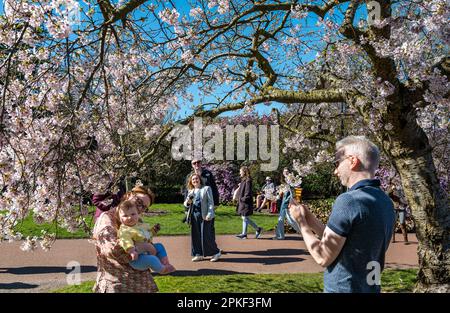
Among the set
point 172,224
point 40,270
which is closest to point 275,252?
point 40,270

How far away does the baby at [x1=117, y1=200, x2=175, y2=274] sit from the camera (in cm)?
297

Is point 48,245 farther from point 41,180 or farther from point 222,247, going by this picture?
point 222,247

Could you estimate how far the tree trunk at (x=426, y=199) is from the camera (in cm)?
507

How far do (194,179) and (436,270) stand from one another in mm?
3916

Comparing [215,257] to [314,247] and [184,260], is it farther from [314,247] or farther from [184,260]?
[314,247]

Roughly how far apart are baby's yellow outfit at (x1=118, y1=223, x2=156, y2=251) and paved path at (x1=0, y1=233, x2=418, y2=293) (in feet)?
11.2

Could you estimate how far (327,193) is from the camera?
67.1 ft

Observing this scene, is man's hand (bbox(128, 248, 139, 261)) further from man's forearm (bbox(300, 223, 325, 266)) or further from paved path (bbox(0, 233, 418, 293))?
paved path (bbox(0, 233, 418, 293))

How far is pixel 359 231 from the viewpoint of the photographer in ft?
6.97

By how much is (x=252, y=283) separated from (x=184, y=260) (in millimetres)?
1977

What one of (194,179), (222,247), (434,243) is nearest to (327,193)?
(222,247)

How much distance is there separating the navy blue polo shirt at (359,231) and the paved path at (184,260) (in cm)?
469

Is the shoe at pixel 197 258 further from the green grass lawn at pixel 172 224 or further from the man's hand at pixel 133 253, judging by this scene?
the man's hand at pixel 133 253
